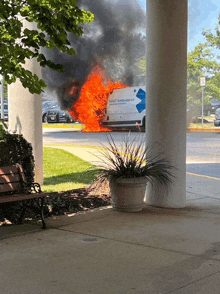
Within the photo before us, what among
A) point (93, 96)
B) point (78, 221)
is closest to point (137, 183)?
point (78, 221)

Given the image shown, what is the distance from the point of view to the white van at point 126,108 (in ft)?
103

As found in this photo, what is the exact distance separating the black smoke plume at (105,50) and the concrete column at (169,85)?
95.7 ft

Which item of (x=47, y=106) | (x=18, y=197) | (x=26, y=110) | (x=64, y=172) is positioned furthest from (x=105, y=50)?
(x=18, y=197)

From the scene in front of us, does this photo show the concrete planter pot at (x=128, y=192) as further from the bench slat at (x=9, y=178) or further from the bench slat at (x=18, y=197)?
the bench slat at (x=9, y=178)

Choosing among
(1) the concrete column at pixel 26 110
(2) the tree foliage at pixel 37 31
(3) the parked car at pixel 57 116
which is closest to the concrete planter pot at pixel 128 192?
(2) the tree foliage at pixel 37 31

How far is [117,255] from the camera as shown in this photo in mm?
4945

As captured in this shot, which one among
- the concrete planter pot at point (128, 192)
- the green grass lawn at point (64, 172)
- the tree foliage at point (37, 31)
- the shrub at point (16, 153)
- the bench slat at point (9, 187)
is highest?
the tree foliage at point (37, 31)

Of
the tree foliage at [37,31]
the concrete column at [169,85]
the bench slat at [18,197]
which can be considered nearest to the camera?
the tree foliage at [37,31]

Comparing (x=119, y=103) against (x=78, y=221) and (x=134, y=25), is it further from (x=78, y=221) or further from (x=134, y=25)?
(x=78, y=221)

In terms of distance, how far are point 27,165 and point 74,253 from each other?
2557 millimetres

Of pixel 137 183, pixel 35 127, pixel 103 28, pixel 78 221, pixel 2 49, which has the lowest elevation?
pixel 78 221

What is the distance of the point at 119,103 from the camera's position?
33.3 metres

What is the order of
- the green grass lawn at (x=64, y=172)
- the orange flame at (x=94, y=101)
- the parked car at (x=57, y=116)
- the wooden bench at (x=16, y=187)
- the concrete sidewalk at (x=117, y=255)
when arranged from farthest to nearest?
the parked car at (x=57, y=116)
the orange flame at (x=94, y=101)
the green grass lawn at (x=64, y=172)
the wooden bench at (x=16, y=187)
the concrete sidewalk at (x=117, y=255)

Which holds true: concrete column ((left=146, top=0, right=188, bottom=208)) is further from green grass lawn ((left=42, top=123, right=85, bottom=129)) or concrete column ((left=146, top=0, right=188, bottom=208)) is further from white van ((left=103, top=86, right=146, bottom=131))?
green grass lawn ((left=42, top=123, right=85, bottom=129))
